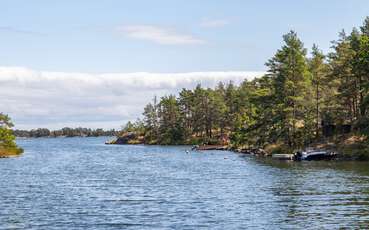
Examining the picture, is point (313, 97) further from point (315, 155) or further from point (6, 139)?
point (6, 139)

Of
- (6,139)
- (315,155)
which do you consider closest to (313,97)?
(315,155)

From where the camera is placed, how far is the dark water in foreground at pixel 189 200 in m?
35.2

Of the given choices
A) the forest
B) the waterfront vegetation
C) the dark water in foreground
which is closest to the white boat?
the forest

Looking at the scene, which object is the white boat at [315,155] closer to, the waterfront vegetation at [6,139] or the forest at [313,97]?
the forest at [313,97]

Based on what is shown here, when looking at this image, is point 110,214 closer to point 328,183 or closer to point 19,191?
point 19,191

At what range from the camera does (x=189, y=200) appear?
150 ft

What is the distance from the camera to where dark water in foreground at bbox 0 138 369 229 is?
115 ft

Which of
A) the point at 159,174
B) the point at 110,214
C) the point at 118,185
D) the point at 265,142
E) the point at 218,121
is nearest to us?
the point at 110,214

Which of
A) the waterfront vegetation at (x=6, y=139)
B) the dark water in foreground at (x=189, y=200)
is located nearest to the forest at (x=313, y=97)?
the dark water in foreground at (x=189, y=200)

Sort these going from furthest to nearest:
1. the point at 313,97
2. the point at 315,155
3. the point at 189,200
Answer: the point at 313,97
the point at 315,155
the point at 189,200

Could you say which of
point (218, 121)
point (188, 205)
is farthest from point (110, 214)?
point (218, 121)

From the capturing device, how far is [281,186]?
183ft

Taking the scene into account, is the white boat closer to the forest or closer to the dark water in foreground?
the forest

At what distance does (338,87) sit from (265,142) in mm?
23509
